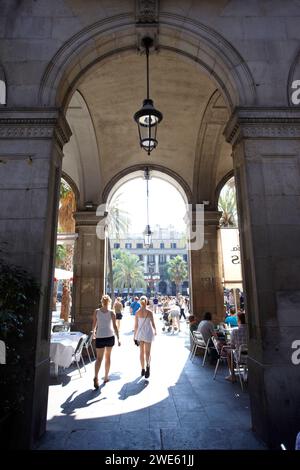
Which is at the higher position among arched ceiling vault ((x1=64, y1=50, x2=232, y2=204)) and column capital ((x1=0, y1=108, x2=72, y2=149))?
arched ceiling vault ((x1=64, y1=50, x2=232, y2=204))

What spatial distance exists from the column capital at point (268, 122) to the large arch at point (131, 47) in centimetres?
26

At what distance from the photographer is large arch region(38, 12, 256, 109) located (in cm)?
464

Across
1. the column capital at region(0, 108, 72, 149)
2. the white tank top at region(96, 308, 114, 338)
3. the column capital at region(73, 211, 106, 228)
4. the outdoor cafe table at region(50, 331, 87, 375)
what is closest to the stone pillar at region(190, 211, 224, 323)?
the column capital at region(73, 211, 106, 228)

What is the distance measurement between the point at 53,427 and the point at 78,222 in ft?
22.9

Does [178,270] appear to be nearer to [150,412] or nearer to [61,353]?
[61,353]

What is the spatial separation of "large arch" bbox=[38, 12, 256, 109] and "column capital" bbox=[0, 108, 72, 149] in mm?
234

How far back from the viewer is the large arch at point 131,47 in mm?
4637

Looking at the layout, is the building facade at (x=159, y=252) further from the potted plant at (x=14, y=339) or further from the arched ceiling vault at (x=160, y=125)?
the potted plant at (x=14, y=339)

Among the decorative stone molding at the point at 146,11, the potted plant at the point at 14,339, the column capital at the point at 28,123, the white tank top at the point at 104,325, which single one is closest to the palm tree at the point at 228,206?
the white tank top at the point at 104,325

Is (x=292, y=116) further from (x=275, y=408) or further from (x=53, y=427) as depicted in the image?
(x=53, y=427)

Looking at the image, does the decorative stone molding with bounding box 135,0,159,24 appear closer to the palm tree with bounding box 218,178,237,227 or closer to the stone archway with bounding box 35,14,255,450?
the stone archway with bounding box 35,14,255,450

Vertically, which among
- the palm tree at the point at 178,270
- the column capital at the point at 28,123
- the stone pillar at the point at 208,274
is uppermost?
the palm tree at the point at 178,270

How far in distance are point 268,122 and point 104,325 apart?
4823mm

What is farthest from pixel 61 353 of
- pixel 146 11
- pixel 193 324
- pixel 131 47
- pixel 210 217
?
pixel 146 11
